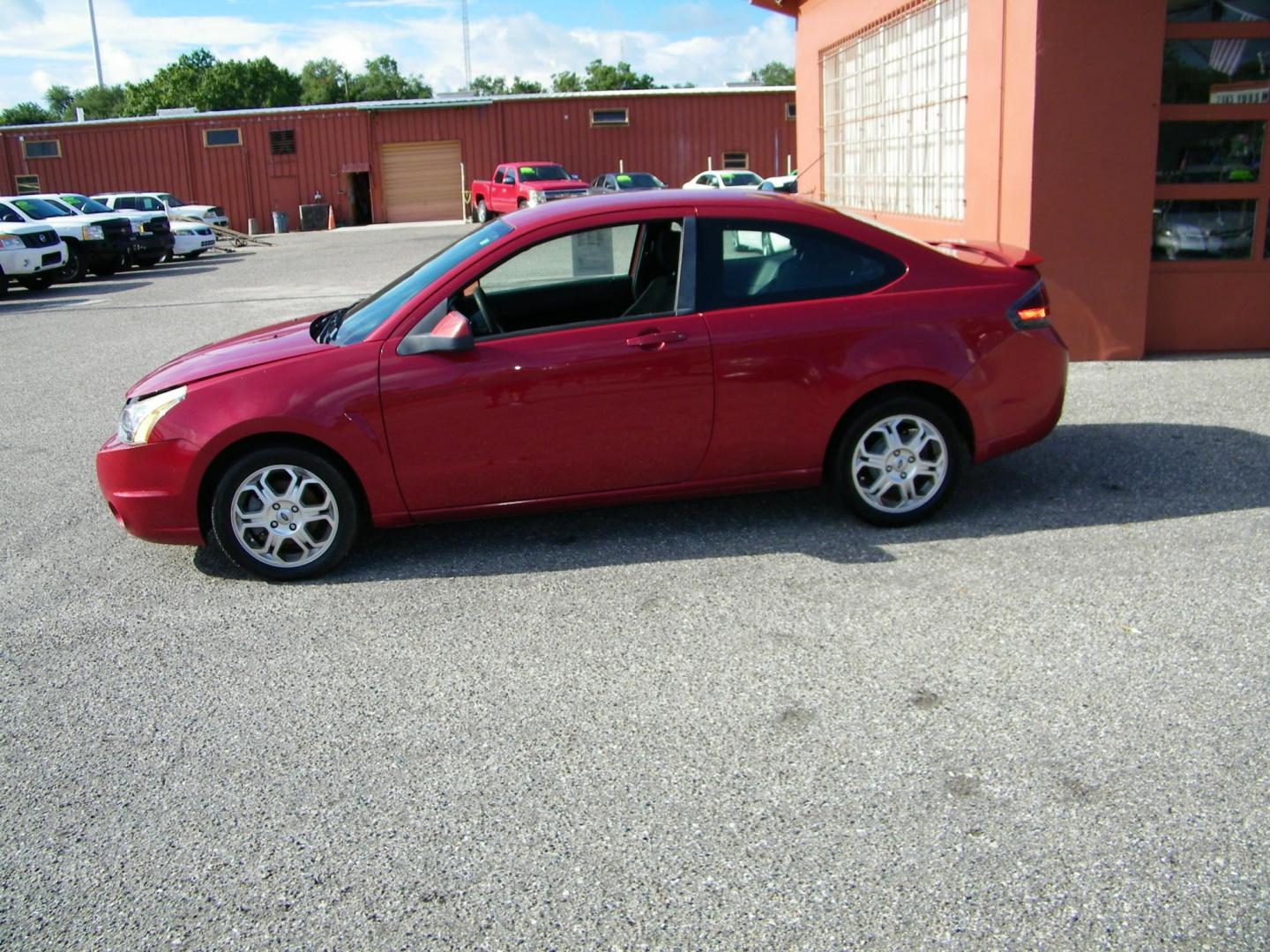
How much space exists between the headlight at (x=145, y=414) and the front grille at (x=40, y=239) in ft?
56.1

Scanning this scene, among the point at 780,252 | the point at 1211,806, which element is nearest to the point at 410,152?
the point at 780,252

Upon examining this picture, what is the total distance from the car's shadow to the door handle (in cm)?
96

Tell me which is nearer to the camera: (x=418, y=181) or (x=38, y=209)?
(x=38, y=209)

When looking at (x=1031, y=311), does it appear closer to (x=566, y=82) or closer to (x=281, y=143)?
(x=281, y=143)

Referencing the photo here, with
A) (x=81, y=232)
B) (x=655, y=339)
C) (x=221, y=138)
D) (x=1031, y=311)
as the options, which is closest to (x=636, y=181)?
(x=81, y=232)

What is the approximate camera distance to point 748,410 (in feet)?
17.5

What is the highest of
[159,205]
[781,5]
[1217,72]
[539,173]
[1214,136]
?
[781,5]

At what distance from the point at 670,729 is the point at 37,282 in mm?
21219

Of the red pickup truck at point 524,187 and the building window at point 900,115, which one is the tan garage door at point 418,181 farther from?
the building window at point 900,115

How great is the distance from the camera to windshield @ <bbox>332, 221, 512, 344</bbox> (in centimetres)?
533

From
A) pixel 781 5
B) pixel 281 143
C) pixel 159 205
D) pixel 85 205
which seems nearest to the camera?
pixel 781 5

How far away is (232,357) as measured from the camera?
5.39m

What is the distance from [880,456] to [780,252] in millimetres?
1064

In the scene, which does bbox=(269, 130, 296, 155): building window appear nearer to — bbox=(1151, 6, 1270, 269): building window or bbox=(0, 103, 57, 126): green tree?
bbox=(1151, 6, 1270, 269): building window
